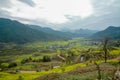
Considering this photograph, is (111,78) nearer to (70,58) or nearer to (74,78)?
(74,78)

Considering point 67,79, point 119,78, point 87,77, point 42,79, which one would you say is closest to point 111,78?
point 119,78

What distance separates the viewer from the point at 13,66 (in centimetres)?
19300

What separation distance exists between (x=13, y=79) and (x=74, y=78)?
130 feet

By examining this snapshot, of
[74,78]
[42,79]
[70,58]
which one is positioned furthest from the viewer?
[70,58]

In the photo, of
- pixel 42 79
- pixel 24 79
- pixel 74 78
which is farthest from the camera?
pixel 24 79


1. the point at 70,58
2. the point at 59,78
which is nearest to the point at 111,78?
the point at 59,78

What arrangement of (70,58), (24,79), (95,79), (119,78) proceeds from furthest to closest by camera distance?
(70,58) < (24,79) < (95,79) < (119,78)

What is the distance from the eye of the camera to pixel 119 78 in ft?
154

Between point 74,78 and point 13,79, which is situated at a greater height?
point 74,78

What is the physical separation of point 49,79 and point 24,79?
1005 inches

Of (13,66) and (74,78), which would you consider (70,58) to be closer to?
(13,66)

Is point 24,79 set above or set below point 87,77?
below

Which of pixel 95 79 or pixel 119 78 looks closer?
pixel 119 78

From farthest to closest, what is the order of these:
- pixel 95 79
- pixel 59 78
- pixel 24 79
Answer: pixel 24 79 → pixel 59 78 → pixel 95 79
